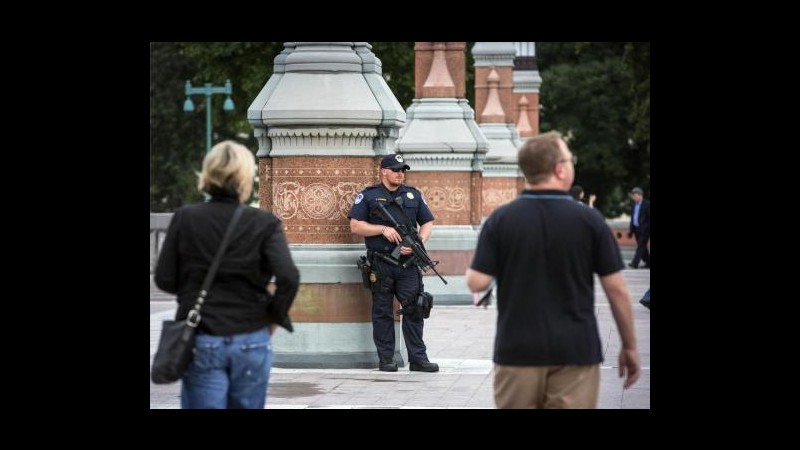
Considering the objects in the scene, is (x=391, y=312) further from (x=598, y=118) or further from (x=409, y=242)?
(x=598, y=118)

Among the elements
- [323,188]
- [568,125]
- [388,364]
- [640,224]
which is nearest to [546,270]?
[388,364]

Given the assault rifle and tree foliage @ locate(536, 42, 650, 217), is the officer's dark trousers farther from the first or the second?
tree foliage @ locate(536, 42, 650, 217)

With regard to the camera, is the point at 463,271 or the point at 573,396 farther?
the point at 463,271

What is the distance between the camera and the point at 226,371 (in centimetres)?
757

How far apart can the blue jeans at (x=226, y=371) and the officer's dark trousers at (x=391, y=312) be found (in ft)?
20.2

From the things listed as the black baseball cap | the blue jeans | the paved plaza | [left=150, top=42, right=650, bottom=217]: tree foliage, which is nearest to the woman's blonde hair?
the blue jeans

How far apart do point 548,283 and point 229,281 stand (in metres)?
1.34

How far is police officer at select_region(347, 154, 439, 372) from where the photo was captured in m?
13.7
